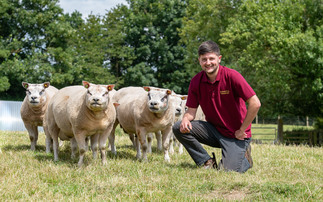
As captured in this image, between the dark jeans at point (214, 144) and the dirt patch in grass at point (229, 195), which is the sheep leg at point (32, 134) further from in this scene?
the dirt patch in grass at point (229, 195)

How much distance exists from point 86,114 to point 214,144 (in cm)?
235

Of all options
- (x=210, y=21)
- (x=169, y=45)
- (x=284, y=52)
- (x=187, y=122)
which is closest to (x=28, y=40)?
(x=169, y=45)

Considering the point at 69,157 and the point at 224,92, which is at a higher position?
the point at 224,92

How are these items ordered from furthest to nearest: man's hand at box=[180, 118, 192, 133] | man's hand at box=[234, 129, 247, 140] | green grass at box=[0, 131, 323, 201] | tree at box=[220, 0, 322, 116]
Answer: tree at box=[220, 0, 322, 116] → man's hand at box=[180, 118, 192, 133] → man's hand at box=[234, 129, 247, 140] → green grass at box=[0, 131, 323, 201]

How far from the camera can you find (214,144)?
237 inches

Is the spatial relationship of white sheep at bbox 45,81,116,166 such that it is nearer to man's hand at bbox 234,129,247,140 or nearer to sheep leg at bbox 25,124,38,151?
sheep leg at bbox 25,124,38,151

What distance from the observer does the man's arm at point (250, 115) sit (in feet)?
17.2

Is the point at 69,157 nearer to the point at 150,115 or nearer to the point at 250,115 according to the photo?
the point at 150,115

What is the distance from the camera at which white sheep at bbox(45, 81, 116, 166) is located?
594 cm

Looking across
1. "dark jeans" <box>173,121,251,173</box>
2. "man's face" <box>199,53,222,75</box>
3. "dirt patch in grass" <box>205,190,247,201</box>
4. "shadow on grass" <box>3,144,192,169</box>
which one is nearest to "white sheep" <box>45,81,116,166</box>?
"shadow on grass" <box>3,144,192,169</box>

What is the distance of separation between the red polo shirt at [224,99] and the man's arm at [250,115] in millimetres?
133

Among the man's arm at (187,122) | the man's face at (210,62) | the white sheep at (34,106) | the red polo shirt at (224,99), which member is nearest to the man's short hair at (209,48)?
the man's face at (210,62)

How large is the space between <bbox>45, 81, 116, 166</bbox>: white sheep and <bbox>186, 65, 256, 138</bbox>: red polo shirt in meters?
1.62

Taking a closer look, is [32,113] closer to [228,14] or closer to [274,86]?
[274,86]
